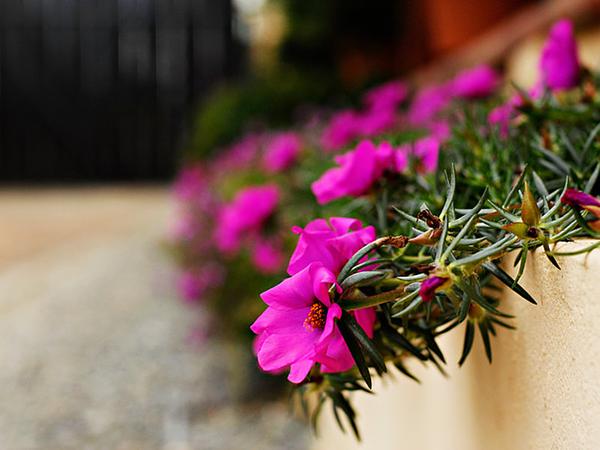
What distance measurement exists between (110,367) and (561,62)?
5.27 feet

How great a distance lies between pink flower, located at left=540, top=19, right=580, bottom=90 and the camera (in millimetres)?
814

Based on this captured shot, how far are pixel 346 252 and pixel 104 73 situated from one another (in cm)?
1015

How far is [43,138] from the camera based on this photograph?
9914 millimetres

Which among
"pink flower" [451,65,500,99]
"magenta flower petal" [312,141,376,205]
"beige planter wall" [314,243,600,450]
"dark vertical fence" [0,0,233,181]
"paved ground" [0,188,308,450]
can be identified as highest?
"dark vertical fence" [0,0,233,181]

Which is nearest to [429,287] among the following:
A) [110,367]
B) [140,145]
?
[110,367]

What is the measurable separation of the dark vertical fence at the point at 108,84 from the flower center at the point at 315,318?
968cm

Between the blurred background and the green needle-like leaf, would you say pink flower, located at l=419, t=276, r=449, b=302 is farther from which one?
the blurred background

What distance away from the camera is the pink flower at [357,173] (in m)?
0.66

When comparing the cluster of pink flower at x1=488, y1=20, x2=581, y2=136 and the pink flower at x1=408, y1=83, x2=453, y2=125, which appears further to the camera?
the pink flower at x1=408, y1=83, x2=453, y2=125

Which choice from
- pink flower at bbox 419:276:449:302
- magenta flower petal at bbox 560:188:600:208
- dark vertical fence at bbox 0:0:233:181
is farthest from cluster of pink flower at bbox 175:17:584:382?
dark vertical fence at bbox 0:0:233:181

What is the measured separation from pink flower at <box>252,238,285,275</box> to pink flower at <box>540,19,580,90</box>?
2.34 ft

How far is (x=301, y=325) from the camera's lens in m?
Result: 0.45

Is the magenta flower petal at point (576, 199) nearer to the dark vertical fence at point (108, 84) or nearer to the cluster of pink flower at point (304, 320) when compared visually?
the cluster of pink flower at point (304, 320)

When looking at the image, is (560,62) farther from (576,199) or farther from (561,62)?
(576,199)
